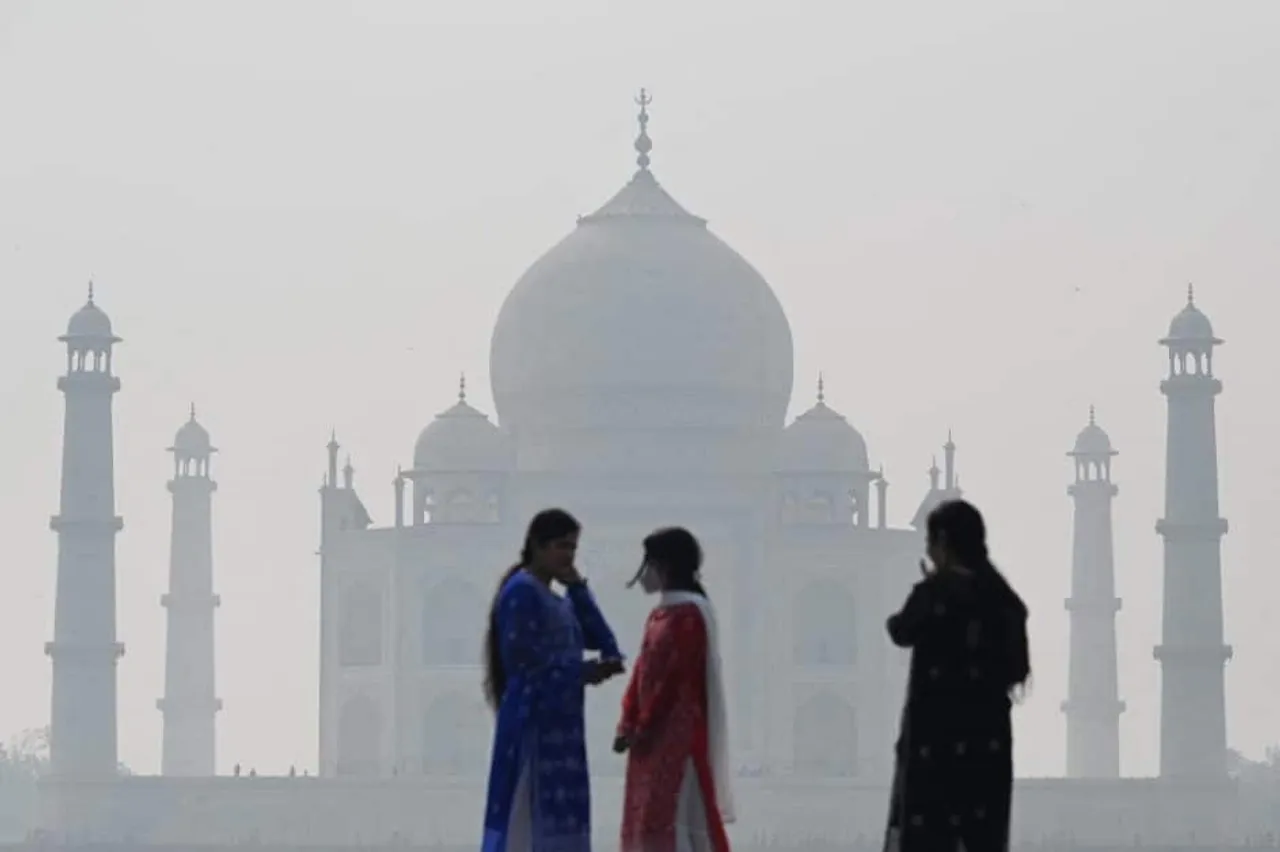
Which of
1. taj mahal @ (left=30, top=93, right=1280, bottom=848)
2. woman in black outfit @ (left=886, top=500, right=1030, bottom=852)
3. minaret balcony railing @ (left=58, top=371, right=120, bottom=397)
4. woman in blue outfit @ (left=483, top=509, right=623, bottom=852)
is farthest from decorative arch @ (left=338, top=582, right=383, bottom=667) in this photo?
woman in black outfit @ (left=886, top=500, right=1030, bottom=852)

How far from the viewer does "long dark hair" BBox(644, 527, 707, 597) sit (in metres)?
12.2

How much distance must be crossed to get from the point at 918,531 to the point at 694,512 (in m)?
2.83

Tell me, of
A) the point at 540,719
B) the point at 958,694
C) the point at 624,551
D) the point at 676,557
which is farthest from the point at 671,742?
the point at 624,551

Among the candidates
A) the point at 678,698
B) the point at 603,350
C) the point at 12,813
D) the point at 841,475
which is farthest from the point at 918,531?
the point at 678,698

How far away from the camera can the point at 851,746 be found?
4844 centimetres

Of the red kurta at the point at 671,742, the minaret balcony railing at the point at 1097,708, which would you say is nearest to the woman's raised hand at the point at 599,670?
the red kurta at the point at 671,742

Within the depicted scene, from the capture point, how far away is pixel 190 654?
2050 inches

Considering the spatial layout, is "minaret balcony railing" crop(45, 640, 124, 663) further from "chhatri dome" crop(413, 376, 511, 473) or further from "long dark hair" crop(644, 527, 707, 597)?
"long dark hair" crop(644, 527, 707, 597)

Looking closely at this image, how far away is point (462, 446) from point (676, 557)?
120 feet

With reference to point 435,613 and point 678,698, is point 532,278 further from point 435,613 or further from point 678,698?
point 678,698

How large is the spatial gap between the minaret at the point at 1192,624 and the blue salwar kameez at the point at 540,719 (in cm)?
3605

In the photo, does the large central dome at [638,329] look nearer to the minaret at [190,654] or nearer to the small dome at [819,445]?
the small dome at [819,445]

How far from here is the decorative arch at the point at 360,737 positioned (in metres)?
48.6

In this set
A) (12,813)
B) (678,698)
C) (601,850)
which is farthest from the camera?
(12,813)
